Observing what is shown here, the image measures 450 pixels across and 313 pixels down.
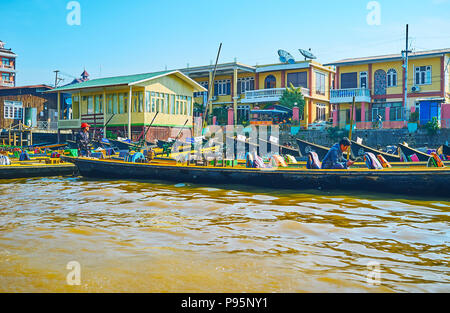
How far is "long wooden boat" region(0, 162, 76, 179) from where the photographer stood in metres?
14.2

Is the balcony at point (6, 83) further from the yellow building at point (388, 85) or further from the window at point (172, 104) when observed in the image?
the yellow building at point (388, 85)

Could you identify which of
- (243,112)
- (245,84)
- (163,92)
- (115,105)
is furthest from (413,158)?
(245,84)

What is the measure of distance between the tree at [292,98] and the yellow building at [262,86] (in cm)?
118

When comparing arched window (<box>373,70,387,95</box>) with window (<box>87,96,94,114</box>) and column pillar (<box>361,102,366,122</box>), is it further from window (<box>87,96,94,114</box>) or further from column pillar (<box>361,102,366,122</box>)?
window (<box>87,96,94,114</box>)

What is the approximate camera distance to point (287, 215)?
790 centimetres

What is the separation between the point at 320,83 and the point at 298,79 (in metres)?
2.33

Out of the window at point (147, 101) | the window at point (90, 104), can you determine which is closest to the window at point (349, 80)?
the window at point (147, 101)

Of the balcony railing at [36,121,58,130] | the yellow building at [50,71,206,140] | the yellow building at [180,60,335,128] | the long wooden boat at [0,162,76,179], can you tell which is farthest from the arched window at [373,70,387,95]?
the balcony railing at [36,121,58,130]

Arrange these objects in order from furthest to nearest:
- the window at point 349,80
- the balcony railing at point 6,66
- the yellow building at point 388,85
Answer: the balcony railing at point 6,66 < the window at point 349,80 < the yellow building at point 388,85

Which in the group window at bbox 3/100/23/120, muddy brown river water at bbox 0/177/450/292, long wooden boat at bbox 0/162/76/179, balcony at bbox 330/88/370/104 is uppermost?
balcony at bbox 330/88/370/104

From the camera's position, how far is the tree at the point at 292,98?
100ft

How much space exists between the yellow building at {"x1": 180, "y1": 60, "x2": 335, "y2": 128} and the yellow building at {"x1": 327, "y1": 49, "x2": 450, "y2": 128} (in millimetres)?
2282

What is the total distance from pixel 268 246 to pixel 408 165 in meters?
9.33
